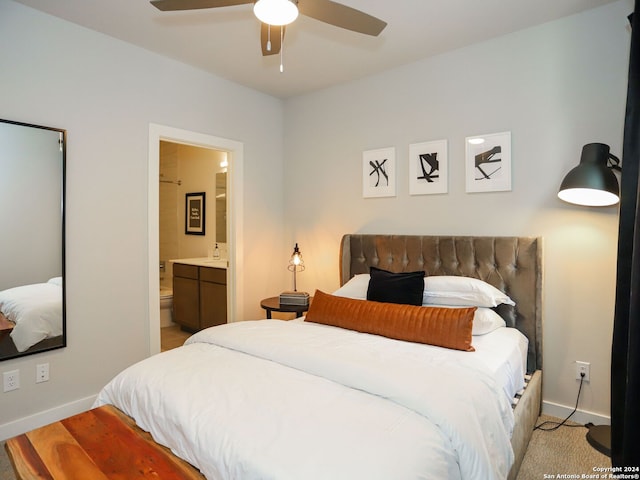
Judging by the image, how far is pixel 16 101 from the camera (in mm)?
2367

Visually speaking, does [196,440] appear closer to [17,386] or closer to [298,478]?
[298,478]

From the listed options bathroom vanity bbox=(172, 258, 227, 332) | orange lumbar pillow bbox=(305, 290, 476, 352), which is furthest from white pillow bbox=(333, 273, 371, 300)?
bathroom vanity bbox=(172, 258, 227, 332)

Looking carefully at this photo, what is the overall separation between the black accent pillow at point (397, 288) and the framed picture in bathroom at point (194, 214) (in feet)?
10.2

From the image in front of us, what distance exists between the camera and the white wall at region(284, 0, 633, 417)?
2.40 metres

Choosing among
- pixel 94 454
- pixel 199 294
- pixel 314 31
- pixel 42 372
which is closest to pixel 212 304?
pixel 199 294

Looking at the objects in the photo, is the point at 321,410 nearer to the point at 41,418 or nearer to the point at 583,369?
the point at 583,369

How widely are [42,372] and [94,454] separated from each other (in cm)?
145

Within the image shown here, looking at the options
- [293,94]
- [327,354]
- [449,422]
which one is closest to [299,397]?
[327,354]

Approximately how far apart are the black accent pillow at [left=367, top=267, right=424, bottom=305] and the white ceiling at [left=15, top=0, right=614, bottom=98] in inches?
66.7

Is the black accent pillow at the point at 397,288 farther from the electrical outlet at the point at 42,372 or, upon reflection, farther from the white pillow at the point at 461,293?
the electrical outlet at the point at 42,372

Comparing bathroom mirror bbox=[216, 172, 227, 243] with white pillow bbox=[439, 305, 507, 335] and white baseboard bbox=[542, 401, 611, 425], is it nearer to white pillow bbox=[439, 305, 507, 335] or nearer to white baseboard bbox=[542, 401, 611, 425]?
white pillow bbox=[439, 305, 507, 335]

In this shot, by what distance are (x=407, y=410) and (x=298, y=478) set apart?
51cm

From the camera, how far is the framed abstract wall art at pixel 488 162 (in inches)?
107

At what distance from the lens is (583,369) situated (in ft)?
8.19
